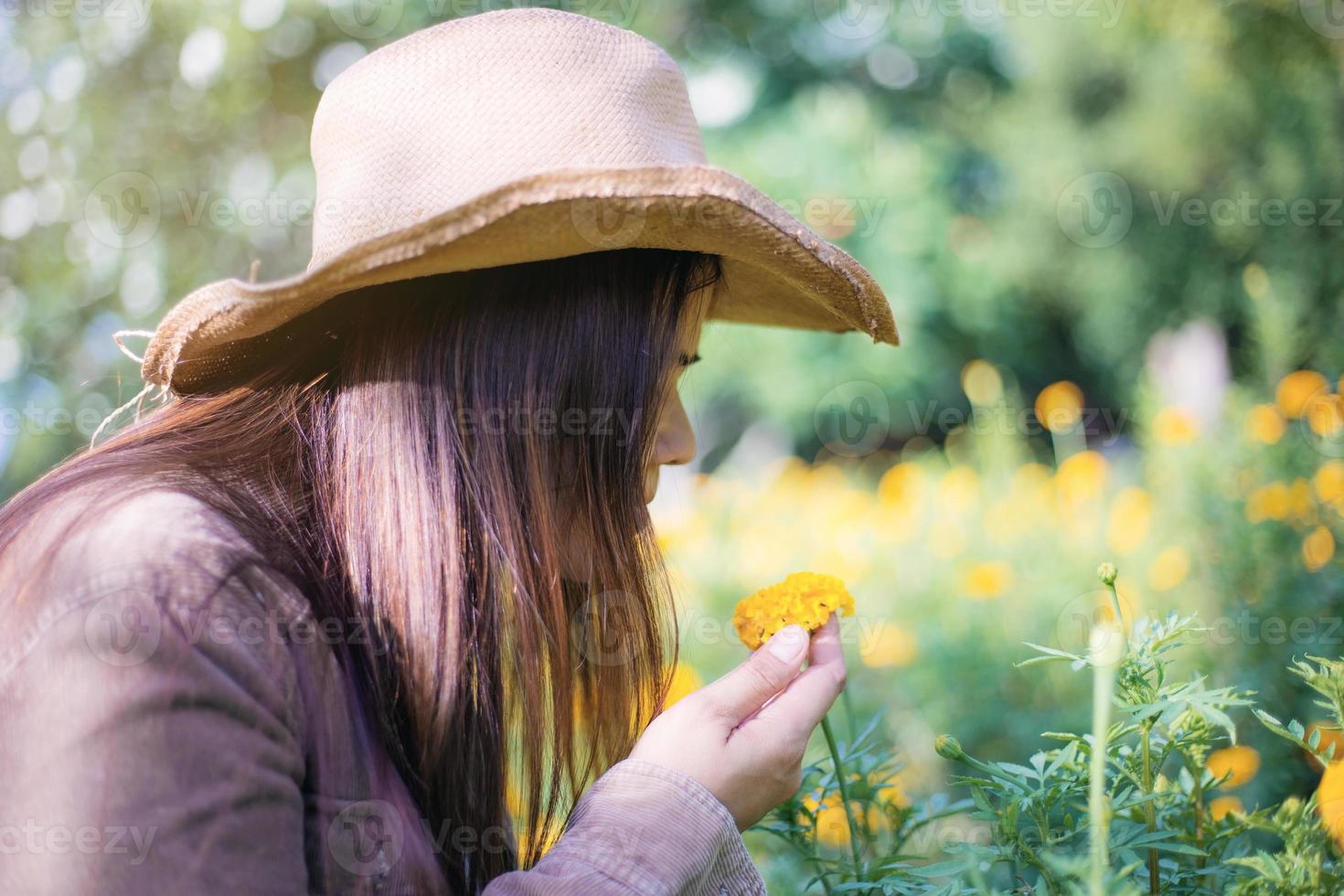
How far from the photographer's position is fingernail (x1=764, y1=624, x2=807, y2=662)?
98 centimetres

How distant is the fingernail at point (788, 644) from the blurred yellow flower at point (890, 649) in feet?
4.45

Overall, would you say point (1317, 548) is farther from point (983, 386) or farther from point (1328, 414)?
point (983, 386)

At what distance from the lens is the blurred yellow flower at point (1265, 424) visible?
2.05m

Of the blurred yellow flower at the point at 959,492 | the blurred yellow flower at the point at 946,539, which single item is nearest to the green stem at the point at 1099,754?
the blurred yellow flower at the point at 946,539

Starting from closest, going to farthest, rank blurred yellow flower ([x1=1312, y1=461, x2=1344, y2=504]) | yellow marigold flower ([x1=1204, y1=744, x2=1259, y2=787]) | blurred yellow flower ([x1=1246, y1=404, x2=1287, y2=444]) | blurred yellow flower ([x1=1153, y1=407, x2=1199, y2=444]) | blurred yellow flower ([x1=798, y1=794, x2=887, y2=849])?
blurred yellow flower ([x1=798, y1=794, x2=887, y2=849]), yellow marigold flower ([x1=1204, y1=744, x2=1259, y2=787]), blurred yellow flower ([x1=1312, y1=461, x2=1344, y2=504]), blurred yellow flower ([x1=1246, y1=404, x2=1287, y2=444]), blurred yellow flower ([x1=1153, y1=407, x2=1199, y2=444])

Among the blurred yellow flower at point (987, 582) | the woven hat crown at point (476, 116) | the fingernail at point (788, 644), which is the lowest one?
the blurred yellow flower at point (987, 582)

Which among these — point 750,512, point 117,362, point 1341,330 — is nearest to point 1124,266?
point 1341,330

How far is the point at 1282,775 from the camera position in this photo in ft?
4.66

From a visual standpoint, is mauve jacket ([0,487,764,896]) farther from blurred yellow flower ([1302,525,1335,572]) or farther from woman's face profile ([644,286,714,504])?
blurred yellow flower ([1302,525,1335,572])

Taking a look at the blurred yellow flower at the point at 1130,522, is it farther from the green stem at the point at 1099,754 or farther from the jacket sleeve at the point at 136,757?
the jacket sleeve at the point at 136,757

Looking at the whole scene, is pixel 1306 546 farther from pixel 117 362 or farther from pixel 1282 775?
pixel 117 362

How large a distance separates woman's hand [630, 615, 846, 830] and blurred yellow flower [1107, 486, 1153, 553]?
5.68 feet

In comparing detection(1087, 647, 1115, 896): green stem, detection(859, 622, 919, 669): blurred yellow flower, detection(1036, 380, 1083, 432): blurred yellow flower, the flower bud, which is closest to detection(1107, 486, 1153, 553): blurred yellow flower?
detection(1036, 380, 1083, 432): blurred yellow flower

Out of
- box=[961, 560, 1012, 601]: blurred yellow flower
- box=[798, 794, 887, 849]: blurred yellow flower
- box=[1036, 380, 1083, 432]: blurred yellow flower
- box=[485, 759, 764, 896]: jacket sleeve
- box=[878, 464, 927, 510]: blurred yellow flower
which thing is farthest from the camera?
box=[878, 464, 927, 510]: blurred yellow flower
